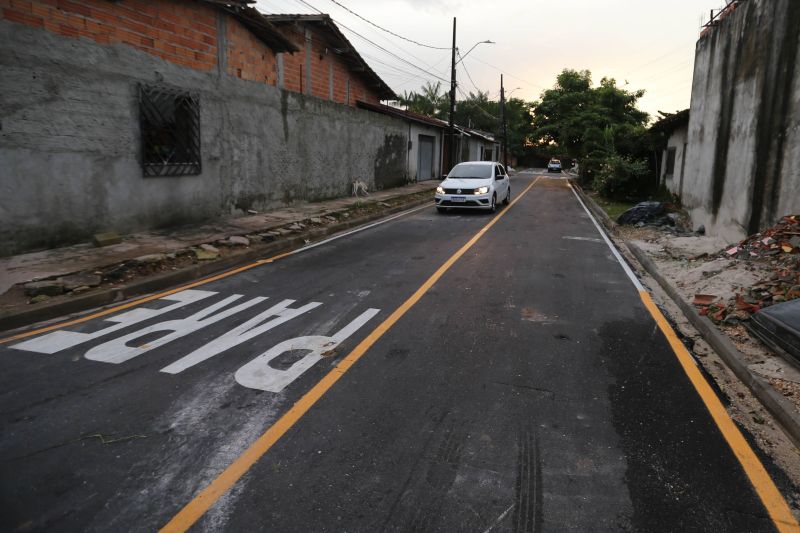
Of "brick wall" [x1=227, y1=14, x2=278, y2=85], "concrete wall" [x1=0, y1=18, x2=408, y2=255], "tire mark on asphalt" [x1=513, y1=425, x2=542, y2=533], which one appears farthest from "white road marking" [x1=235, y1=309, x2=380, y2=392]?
"brick wall" [x1=227, y1=14, x2=278, y2=85]

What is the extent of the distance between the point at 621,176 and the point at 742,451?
66.3 ft

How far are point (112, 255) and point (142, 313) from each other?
267 centimetres

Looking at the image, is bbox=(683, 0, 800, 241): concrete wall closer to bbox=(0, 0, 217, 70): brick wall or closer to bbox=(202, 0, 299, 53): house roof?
bbox=(202, 0, 299, 53): house roof

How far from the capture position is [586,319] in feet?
20.0

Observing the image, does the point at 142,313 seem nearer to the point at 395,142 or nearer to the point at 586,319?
the point at 586,319

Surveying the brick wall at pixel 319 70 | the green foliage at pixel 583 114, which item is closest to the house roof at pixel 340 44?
the brick wall at pixel 319 70

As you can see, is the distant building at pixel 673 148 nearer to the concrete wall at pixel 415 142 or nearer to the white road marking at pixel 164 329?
the concrete wall at pixel 415 142

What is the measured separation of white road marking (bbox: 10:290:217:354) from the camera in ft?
16.4

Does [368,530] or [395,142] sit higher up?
[395,142]

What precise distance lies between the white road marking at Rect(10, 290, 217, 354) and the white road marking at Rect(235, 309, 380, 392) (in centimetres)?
198

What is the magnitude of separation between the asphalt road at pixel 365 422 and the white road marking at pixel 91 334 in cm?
4

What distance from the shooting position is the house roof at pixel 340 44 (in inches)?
785

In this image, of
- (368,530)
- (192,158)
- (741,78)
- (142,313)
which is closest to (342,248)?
(192,158)

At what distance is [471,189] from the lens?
54.5 ft
